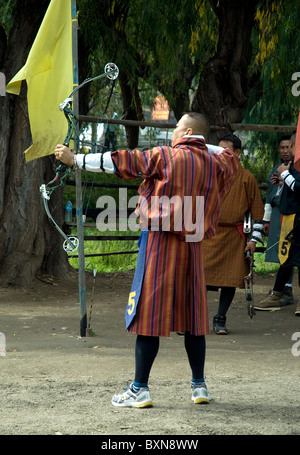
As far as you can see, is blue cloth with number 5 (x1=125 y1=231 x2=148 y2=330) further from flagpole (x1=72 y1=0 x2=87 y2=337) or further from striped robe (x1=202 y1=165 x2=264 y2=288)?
striped robe (x1=202 y1=165 x2=264 y2=288)

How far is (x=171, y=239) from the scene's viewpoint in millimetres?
3438

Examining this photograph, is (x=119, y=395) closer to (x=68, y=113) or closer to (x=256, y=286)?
(x=68, y=113)

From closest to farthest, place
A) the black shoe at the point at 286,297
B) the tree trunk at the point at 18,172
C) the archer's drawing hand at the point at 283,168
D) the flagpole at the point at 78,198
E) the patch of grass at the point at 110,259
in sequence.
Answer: the flagpole at the point at 78,198
the archer's drawing hand at the point at 283,168
the black shoe at the point at 286,297
the tree trunk at the point at 18,172
the patch of grass at the point at 110,259

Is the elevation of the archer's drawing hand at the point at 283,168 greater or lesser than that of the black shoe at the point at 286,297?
greater

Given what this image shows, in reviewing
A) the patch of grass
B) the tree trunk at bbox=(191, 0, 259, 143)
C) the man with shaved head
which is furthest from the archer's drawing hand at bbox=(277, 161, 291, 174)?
the patch of grass

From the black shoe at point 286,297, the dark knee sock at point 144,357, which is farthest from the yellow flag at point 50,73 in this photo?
the black shoe at point 286,297

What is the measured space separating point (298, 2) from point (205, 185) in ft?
16.3

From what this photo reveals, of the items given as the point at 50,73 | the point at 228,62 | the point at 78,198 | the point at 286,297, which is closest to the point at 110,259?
the point at 228,62

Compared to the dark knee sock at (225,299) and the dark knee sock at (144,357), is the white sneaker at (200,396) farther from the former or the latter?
the dark knee sock at (225,299)

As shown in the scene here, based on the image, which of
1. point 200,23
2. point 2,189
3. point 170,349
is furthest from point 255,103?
point 170,349

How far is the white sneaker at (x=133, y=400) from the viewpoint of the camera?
3.40 metres

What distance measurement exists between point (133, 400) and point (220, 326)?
88.8 inches

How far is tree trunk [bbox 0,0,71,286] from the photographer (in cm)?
741

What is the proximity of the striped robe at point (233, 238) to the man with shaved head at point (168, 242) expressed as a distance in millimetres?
2066
